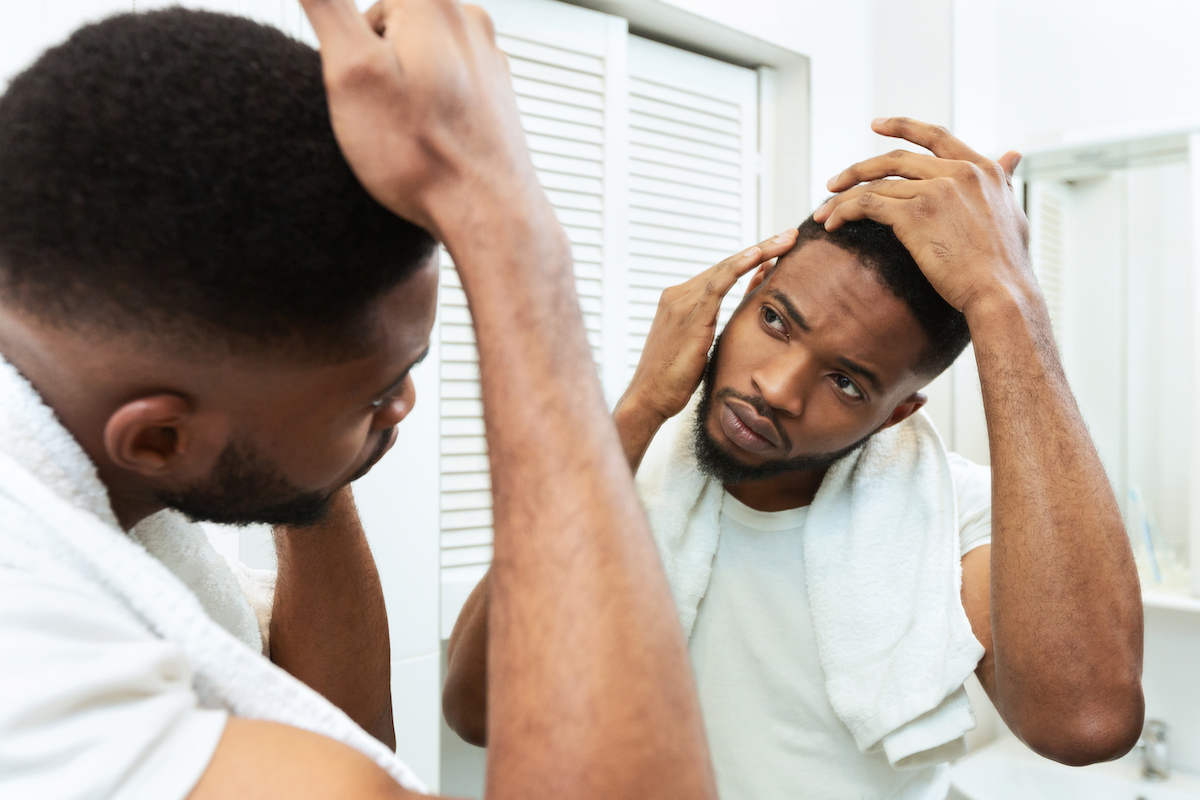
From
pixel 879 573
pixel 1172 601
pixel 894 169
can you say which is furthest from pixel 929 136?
pixel 1172 601

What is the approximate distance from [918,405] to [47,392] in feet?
2.99

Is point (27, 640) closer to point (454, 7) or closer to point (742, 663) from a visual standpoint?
point (454, 7)

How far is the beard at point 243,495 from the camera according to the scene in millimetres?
482

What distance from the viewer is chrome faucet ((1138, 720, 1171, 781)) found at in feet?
5.16

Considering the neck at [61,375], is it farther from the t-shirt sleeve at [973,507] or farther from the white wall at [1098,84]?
the white wall at [1098,84]

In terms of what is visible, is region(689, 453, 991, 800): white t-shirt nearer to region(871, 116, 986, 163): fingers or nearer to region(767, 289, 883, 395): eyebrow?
region(767, 289, 883, 395): eyebrow

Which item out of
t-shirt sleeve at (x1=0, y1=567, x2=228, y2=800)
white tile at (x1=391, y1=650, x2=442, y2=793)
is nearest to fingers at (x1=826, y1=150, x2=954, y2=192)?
t-shirt sleeve at (x1=0, y1=567, x2=228, y2=800)

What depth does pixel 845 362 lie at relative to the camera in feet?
2.91

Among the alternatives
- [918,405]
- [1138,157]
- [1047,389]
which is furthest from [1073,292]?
[1047,389]

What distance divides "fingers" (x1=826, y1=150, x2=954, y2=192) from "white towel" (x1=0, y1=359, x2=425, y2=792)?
0.76 meters

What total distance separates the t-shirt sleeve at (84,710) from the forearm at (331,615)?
0.38m

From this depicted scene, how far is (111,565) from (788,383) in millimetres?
660

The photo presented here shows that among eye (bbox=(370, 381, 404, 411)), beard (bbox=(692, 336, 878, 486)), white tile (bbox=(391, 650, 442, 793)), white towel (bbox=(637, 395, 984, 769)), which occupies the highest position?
eye (bbox=(370, 381, 404, 411))

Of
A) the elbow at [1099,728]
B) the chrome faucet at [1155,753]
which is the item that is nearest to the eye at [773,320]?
the elbow at [1099,728]
